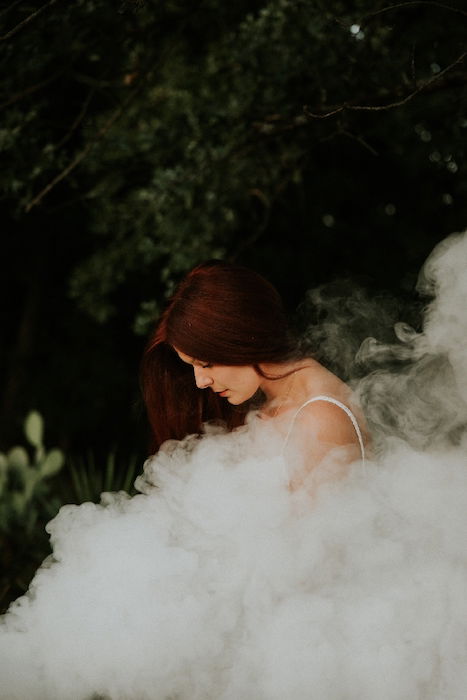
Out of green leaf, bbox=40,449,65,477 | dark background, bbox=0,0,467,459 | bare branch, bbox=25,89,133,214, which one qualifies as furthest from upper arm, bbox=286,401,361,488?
green leaf, bbox=40,449,65,477

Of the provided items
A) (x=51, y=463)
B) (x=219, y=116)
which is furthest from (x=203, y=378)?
(x=51, y=463)

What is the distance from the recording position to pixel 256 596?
203cm

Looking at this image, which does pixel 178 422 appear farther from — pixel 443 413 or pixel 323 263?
pixel 323 263

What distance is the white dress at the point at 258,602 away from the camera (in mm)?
1925

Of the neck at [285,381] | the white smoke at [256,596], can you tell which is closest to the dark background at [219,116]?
the neck at [285,381]

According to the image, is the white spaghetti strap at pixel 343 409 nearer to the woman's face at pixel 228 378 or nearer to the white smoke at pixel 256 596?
the white smoke at pixel 256 596

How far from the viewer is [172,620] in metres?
1.98

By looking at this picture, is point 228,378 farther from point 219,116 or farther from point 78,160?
point 219,116

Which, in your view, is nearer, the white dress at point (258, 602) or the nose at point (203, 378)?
the white dress at point (258, 602)

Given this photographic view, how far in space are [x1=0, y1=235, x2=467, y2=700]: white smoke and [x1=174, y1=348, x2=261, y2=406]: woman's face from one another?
24 centimetres

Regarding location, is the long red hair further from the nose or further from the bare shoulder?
the bare shoulder

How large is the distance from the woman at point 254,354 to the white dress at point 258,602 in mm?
57

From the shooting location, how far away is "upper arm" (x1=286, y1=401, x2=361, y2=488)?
2.12m

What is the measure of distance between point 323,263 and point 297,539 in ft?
18.1
